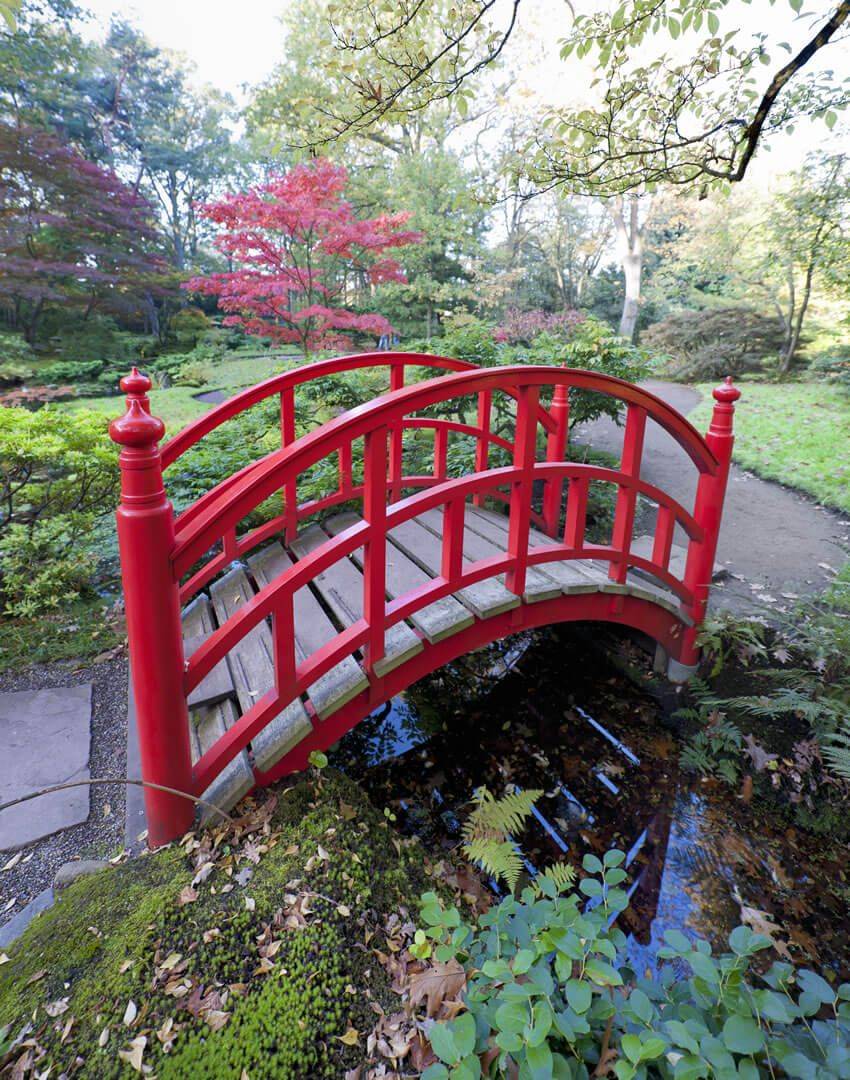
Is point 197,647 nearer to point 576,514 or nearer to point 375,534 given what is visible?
point 375,534

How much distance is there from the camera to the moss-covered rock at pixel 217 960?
1368mm

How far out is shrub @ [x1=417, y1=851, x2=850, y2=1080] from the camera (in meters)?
1.04

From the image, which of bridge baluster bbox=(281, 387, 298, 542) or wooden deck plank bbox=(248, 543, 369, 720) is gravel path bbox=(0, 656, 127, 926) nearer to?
wooden deck plank bbox=(248, 543, 369, 720)

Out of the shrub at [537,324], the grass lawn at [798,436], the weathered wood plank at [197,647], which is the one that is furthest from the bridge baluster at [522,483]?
the shrub at [537,324]

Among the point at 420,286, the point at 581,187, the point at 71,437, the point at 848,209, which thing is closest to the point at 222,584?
the point at 71,437

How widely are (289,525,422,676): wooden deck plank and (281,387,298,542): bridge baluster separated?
0.10m

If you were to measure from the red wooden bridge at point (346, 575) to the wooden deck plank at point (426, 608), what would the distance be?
1 cm

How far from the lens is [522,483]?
2.57 m

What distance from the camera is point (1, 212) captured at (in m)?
13.6

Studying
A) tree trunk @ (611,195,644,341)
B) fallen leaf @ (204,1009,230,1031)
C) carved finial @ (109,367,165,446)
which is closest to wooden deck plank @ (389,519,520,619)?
carved finial @ (109,367,165,446)

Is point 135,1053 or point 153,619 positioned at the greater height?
point 153,619

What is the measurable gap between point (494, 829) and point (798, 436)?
8308mm

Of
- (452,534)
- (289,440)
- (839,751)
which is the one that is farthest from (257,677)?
(839,751)

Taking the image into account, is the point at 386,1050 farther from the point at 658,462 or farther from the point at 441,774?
the point at 658,462
